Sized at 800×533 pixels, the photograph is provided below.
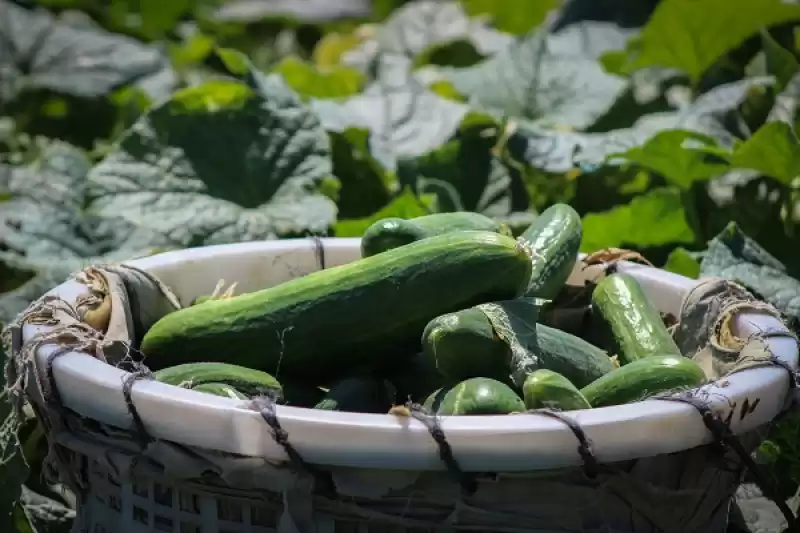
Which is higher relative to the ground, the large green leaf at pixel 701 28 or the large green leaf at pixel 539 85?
the large green leaf at pixel 701 28

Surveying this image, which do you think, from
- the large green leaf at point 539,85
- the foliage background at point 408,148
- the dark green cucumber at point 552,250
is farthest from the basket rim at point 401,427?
the large green leaf at point 539,85

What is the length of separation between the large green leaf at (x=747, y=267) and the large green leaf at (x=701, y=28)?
2.81ft

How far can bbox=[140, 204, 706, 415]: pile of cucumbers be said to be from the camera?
1.14 meters

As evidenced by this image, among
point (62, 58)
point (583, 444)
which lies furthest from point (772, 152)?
point (62, 58)

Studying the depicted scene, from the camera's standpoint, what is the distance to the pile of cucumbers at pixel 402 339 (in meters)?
1.14

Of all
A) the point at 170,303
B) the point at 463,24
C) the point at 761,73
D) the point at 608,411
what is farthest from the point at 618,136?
the point at 463,24

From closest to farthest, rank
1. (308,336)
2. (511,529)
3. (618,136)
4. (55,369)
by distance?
(511,529) → (55,369) → (308,336) → (618,136)

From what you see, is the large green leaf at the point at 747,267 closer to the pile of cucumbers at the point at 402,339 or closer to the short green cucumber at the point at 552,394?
the pile of cucumbers at the point at 402,339

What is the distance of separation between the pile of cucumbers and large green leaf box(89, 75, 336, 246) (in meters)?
0.72

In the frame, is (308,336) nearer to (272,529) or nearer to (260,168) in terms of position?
(272,529)

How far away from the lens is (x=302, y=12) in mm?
4785

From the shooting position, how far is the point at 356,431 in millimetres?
953

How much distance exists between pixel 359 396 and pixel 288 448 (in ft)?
0.76

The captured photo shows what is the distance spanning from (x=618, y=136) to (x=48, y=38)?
1577mm
